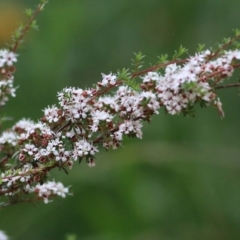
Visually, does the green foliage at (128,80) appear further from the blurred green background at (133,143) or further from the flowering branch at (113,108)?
the blurred green background at (133,143)

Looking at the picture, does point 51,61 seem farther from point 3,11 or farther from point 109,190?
point 109,190

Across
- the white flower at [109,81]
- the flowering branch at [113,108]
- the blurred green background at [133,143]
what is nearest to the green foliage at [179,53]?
the flowering branch at [113,108]

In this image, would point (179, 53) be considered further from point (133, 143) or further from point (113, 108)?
point (133, 143)

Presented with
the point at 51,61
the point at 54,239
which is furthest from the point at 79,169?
the point at 51,61

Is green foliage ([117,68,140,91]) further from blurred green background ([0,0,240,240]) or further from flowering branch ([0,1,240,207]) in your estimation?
blurred green background ([0,0,240,240])

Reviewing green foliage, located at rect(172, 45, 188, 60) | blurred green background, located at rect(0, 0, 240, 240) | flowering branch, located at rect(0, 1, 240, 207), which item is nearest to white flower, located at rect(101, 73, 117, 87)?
flowering branch, located at rect(0, 1, 240, 207)

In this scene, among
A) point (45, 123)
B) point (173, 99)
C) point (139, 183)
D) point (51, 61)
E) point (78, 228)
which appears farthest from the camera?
point (51, 61)
